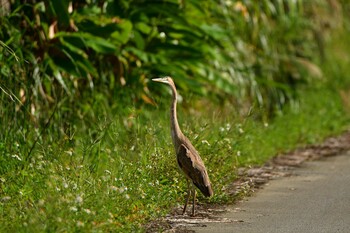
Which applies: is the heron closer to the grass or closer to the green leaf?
the grass

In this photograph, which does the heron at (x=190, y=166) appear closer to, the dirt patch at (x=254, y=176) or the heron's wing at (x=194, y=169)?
the heron's wing at (x=194, y=169)

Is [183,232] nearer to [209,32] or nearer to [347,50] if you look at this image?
[209,32]

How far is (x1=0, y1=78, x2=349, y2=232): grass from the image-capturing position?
717 cm

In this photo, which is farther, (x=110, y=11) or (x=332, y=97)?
(x=332, y=97)

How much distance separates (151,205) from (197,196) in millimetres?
1167

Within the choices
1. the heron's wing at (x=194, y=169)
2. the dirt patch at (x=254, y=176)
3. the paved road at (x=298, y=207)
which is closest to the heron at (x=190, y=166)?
the heron's wing at (x=194, y=169)

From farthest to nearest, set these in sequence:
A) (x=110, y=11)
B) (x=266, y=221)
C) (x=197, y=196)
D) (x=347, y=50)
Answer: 1. (x=347, y=50)
2. (x=110, y=11)
3. (x=197, y=196)
4. (x=266, y=221)

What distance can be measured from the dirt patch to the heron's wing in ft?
0.92

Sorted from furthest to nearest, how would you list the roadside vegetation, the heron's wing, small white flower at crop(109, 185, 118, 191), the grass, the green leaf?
the green leaf → the heron's wing → the roadside vegetation → small white flower at crop(109, 185, 118, 191) → the grass

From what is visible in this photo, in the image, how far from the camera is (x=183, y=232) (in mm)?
7738

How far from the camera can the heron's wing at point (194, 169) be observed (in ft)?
27.0

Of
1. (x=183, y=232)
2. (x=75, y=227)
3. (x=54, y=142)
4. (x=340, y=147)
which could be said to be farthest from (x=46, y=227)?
(x=340, y=147)

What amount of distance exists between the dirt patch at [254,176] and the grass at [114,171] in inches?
4.4

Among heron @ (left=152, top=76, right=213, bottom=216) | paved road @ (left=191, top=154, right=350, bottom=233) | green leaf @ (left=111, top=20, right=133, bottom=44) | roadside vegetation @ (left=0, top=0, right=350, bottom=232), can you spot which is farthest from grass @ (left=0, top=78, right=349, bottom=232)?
green leaf @ (left=111, top=20, right=133, bottom=44)
